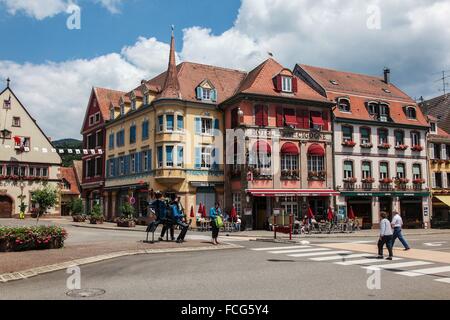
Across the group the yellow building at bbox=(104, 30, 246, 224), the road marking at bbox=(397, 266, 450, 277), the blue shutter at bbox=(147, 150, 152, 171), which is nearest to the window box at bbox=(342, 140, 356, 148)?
the yellow building at bbox=(104, 30, 246, 224)

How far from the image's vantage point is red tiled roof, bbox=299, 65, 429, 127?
37.2 meters

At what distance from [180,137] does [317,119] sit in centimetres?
1085

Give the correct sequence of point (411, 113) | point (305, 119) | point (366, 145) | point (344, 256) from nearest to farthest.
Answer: point (344, 256) → point (305, 119) → point (366, 145) → point (411, 113)

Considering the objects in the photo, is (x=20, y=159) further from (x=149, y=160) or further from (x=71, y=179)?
(x=149, y=160)

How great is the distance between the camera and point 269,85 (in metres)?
34.2

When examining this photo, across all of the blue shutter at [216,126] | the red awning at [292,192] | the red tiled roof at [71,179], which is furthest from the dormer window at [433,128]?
the red tiled roof at [71,179]

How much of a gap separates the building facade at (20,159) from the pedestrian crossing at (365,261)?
36452 millimetres

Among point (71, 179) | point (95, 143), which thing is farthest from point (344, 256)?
point (71, 179)

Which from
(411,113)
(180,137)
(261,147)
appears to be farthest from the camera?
(411,113)

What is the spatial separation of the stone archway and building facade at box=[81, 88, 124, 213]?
24.5 ft

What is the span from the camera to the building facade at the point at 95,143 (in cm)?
4525

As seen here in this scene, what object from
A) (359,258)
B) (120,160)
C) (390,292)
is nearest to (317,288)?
(390,292)

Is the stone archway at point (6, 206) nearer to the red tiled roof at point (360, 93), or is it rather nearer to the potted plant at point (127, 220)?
the potted plant at point (127, 220)
